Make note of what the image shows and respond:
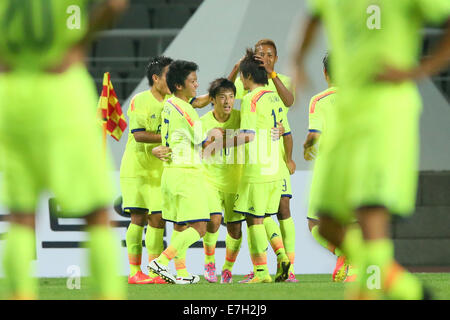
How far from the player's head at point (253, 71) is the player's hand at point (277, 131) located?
411mm

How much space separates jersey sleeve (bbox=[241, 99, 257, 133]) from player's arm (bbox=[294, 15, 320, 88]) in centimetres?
387

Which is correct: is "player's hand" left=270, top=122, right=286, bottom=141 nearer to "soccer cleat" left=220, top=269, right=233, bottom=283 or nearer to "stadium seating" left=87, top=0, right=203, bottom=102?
"soccer cleat" left=220, top=269, right=233, bottom=283

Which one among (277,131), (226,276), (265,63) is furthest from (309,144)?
(226,276)

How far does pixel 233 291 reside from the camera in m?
6.68

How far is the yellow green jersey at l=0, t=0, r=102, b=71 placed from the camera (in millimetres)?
3750

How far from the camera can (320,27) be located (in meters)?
4.23

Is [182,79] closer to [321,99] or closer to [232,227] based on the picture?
[321,99]

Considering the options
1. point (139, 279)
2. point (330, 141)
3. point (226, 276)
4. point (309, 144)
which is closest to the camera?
point (330, 141)

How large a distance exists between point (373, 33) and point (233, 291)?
3228mm

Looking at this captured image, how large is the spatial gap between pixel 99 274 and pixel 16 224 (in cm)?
44

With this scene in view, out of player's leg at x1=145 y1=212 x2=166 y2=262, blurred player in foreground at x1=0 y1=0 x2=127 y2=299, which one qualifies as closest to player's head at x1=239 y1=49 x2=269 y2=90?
player's leg at x1=145 y1=212 x2=166 y2=262

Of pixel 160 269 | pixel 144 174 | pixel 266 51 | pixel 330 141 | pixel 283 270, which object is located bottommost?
pixel 283 270

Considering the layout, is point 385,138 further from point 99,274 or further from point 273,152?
point 273,152

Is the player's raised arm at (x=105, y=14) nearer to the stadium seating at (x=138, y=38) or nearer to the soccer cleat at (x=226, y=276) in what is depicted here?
the soccer cleat at (x=226, y=276)
